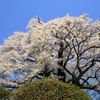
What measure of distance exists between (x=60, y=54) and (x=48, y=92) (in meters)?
14.3

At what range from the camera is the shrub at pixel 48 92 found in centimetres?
1373

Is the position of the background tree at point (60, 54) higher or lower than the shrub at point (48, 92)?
higher

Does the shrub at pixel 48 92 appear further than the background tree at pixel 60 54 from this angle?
No

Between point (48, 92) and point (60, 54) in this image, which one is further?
point (60, 54)

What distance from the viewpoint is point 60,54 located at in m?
28.0

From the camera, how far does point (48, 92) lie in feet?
45.3

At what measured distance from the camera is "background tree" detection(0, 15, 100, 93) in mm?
26812

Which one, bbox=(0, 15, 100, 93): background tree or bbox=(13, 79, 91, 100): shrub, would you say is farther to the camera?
bbox=(0, 15, 100, 93): background tree

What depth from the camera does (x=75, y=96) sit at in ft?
45.7

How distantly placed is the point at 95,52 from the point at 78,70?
2180mm

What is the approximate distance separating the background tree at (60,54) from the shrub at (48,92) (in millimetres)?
12015

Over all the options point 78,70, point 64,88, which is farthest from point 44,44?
point 64,88

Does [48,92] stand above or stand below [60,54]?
below

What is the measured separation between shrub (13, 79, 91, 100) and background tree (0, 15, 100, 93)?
473 inches
